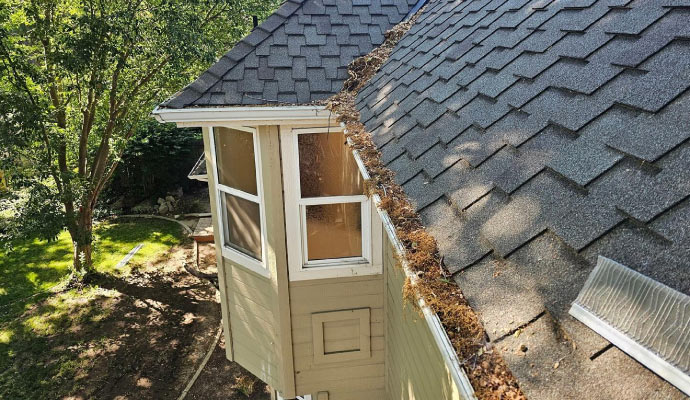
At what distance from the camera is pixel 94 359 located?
10.0 m

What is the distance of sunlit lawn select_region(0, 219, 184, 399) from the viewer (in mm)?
9570

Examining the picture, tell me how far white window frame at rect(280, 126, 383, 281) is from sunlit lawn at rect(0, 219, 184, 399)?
21.9ft

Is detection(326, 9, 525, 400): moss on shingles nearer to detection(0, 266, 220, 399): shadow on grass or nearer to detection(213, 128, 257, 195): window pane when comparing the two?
detection(213, 128, 257, 195): window pane

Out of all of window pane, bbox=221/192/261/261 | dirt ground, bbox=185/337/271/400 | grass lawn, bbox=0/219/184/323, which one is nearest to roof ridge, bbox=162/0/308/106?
window pane, bbox=221/192/261/261

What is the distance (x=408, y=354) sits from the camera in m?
4.66

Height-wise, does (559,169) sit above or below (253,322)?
above

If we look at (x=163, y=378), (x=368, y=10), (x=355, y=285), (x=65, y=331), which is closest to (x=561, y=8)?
(x=368, y=10)

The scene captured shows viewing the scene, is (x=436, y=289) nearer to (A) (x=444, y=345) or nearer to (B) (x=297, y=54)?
(A) (x=444, y=345)

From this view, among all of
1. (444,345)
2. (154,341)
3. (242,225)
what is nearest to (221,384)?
(154,341)

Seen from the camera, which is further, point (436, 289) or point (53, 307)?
point (53, 307)

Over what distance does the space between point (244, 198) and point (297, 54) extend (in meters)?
1.88

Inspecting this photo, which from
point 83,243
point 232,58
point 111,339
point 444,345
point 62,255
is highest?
point 232,58

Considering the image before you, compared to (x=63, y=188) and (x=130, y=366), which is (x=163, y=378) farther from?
(x=63, y=188)

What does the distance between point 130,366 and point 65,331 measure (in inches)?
93.4
